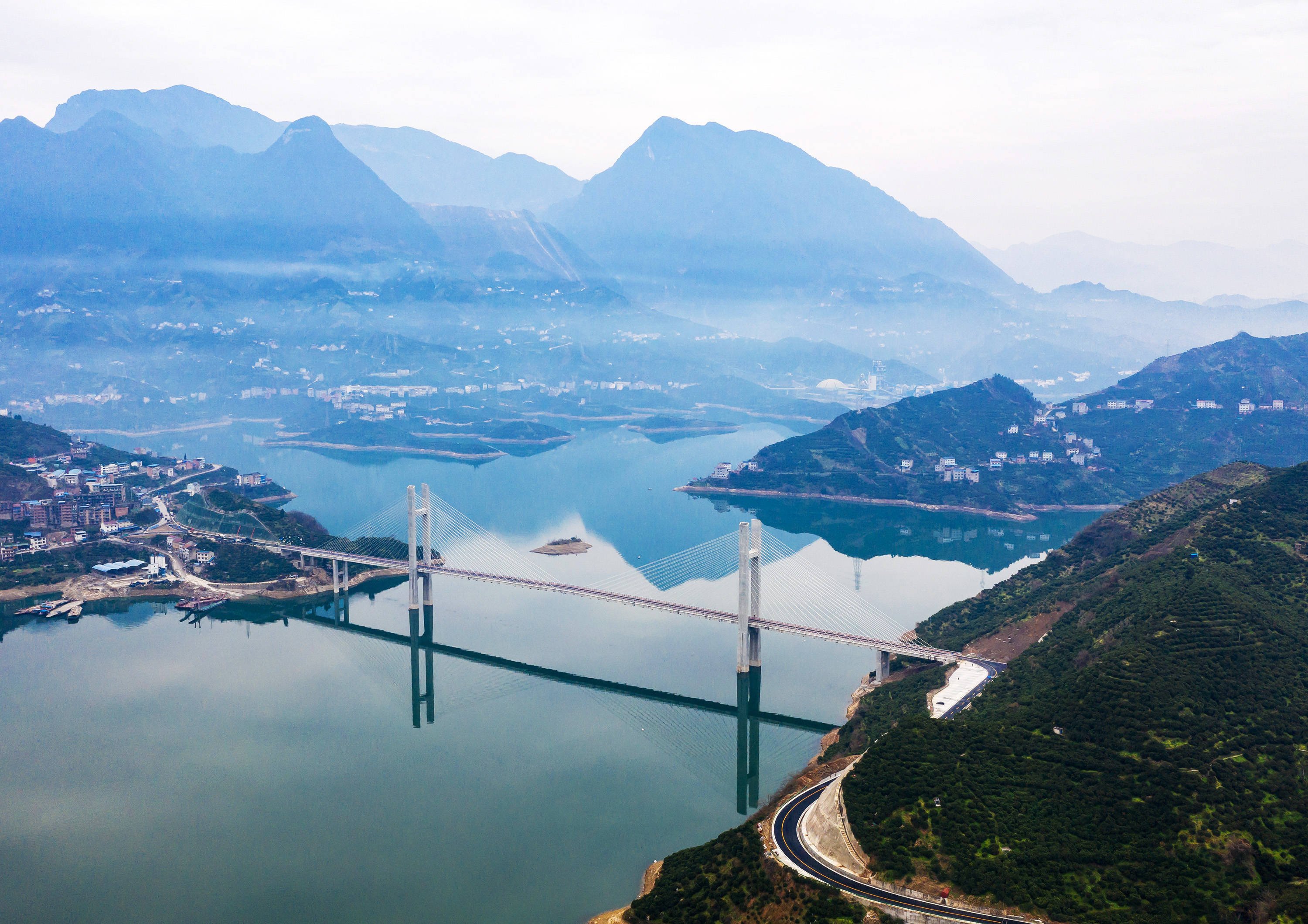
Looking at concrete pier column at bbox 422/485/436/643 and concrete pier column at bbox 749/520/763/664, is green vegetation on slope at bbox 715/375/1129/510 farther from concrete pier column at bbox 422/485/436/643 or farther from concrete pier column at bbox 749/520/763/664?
concrete pier column at bbox 749/520/763/664

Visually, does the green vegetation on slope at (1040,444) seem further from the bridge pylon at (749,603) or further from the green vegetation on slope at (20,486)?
the green vegetation on slope at (20,486)

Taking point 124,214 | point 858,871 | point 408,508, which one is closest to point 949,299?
point 124,214

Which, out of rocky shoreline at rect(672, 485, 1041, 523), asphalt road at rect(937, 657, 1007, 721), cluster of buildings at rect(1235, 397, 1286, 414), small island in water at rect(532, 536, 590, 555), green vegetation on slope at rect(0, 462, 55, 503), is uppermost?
cluster of buildings at rect(1235, 397, 1286, 414)

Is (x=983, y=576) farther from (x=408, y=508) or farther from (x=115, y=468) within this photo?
(x=115, y=468)

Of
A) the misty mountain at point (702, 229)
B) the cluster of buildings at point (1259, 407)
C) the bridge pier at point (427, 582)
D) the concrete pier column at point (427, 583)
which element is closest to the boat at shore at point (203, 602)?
the concrete pier column at point (427, 583)

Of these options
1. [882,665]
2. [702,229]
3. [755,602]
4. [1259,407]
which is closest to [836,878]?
[882,665]

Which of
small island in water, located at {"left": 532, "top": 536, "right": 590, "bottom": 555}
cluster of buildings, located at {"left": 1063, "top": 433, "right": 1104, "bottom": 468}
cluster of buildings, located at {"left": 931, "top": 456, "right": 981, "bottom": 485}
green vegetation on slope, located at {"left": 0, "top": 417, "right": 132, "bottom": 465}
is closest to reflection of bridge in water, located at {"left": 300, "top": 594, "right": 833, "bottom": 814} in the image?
small island in water, located at {"left": 532, "top": 536, "right": 590, "bottom": 555}
